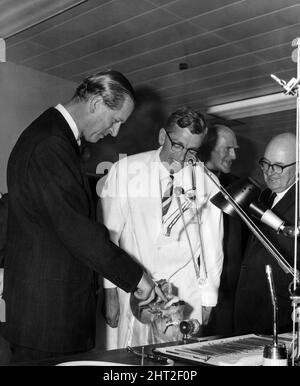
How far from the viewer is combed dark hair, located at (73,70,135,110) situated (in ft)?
4.61

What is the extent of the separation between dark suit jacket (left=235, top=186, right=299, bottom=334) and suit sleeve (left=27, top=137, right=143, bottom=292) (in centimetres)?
66

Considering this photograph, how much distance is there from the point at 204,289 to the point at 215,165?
0.74m

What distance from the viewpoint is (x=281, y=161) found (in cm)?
182

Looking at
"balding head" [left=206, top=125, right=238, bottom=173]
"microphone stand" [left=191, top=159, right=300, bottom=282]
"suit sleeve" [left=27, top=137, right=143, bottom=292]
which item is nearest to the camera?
"microphone stand" [left=191, top=159, right=300, bottom=282]

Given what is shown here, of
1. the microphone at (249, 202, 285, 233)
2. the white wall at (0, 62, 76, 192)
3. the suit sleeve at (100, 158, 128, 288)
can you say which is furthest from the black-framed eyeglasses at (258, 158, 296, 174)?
the white wall at (0, 62, 76, 192)

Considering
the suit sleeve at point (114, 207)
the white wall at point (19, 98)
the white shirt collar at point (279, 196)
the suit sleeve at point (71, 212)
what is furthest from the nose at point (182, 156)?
the white wall at point (19, 98)

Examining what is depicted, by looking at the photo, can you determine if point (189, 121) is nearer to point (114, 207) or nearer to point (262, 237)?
point (114, 207)

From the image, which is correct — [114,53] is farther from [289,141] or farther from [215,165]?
[289,141]

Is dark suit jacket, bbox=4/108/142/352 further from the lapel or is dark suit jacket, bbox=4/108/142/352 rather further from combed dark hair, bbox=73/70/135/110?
combed dark hair, bbox=73/70/135/110

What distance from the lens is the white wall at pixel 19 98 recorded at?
234cm

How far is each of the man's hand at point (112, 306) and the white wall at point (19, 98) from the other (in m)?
0.85

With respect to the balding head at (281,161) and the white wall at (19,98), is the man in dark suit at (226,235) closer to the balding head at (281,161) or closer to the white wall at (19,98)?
the balding head at (281,161)

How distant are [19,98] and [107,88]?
1080mm
